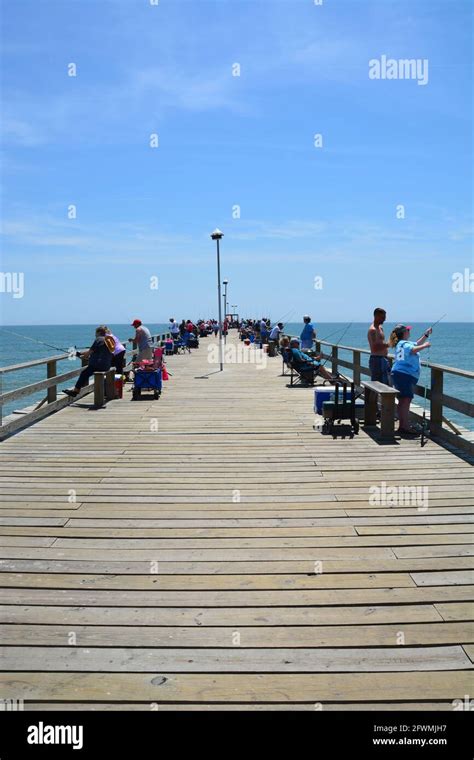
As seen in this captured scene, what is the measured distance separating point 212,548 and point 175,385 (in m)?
10.3

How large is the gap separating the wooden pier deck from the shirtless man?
2.23 metres

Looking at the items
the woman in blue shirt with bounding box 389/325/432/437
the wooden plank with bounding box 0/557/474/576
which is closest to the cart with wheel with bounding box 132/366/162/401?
the woman in blue shirt with bounding box 389/325/432/437

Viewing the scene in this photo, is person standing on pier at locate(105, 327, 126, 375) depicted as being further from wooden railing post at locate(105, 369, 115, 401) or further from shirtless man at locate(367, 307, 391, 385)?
shirtless man at locate(367, 307, 391, 385)

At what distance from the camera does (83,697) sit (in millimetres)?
2732

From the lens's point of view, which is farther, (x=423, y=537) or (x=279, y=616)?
(x=423, y=537)

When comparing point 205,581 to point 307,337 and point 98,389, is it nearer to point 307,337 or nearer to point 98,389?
point 98,389

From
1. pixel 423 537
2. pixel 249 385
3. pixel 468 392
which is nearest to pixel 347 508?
pixel 423 537

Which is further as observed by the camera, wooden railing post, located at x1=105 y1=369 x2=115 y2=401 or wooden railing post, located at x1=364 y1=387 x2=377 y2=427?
wooden railing post, located at x1=105 y1=369 x2=115 y2=401

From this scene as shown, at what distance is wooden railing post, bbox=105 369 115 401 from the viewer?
11523mm

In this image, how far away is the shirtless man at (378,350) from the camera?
30.7 feet

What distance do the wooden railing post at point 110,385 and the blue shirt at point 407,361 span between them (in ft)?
17.9

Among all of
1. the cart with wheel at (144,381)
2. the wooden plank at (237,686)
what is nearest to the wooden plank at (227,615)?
the wooden plank at (237,686)

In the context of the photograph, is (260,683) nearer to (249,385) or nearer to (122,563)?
(122,563)

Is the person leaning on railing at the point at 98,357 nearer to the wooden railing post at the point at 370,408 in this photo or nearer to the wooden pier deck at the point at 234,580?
the wooden pier deck at the point at 234,580
